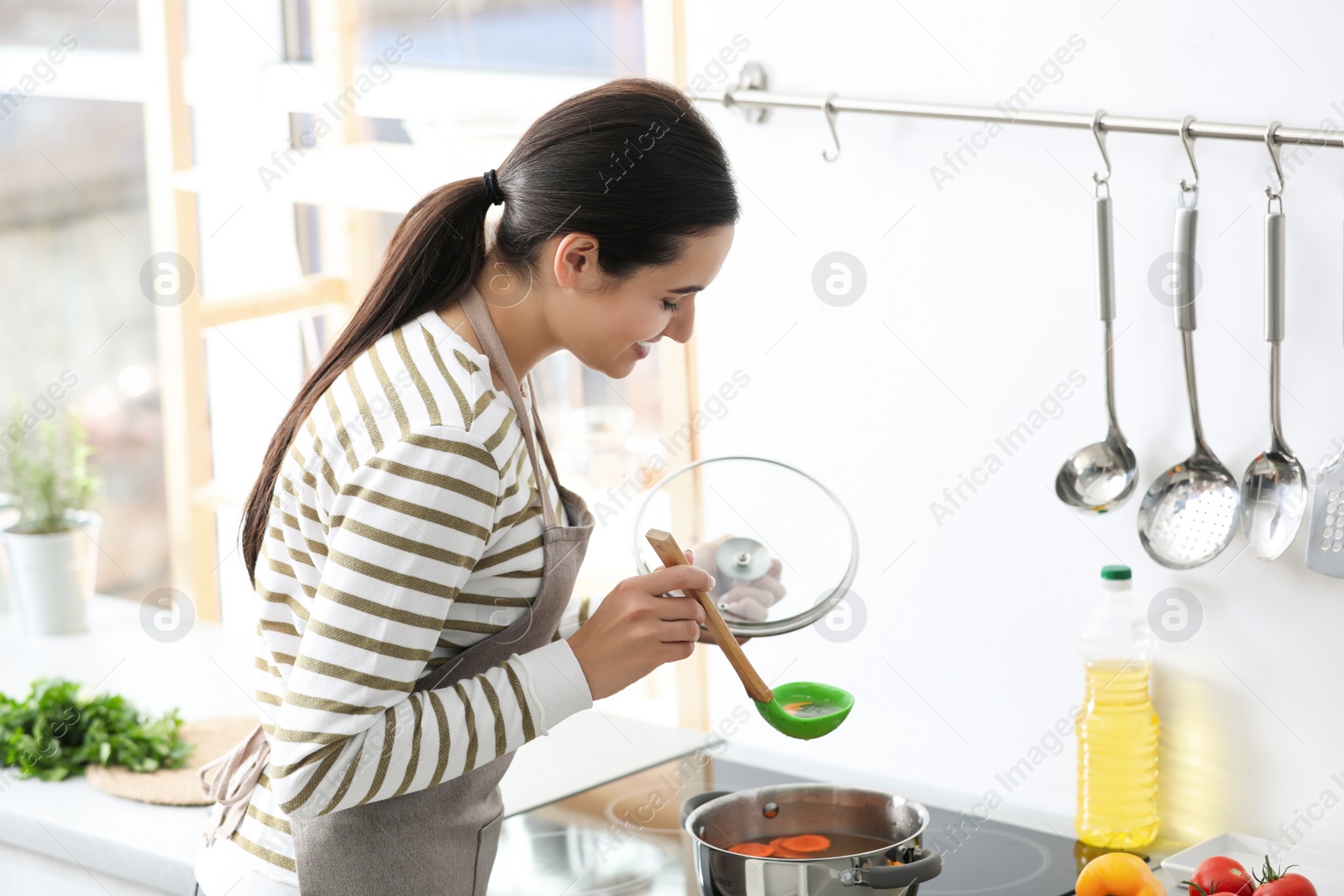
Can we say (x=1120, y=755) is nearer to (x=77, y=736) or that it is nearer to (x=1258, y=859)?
(x=1258, y=859)

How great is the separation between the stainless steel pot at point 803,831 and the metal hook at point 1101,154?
0.54 m

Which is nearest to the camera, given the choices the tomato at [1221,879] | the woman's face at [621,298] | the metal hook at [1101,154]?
the woman's face at [621,298]

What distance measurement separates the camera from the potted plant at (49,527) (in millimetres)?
1882

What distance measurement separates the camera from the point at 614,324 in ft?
3.07

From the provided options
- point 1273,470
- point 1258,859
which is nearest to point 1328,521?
point 1273,470

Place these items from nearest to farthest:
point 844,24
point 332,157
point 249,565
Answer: point 249,565 → point 844,24 → point 332,157

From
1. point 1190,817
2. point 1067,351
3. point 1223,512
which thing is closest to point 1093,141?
point 1067,351

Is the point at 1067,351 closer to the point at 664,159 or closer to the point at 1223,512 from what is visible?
the point at 1223,512

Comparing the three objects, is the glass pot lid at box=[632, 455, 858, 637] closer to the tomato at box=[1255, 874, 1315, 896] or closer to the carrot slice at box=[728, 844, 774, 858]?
the carrot slice at box=[728, 844, 774, 858]

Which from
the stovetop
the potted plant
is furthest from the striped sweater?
the potted plant

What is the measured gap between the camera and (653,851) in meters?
1.28

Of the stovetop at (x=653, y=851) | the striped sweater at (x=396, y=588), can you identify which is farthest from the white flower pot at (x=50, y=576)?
the striped sweater at (x=396, y=588)

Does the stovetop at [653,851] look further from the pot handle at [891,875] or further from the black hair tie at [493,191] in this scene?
the black hair tie at [493,191]

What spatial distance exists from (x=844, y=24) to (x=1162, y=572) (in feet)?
1.92
